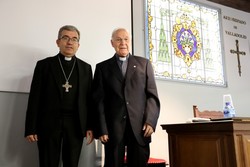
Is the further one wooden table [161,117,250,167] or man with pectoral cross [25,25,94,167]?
man with pectoral cross [25,25,94,167]

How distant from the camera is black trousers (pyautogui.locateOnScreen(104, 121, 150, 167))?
1.46m

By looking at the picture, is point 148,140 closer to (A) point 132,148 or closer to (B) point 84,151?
(A) point 132,148

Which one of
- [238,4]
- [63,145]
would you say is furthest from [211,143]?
[238,4]

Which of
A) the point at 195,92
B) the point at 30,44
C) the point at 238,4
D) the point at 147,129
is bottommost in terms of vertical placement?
the point at 147,129

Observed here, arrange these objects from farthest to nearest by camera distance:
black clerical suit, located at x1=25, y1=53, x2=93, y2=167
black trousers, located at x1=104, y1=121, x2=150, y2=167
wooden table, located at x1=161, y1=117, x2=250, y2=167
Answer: black clerical suit, located at x1=25, y1=53, x2=93, y2=167 → black trousers, located at x1=104, y1=121, x2=150, y2=167 → wooden table, located at x1=161, y1=117, x2=250, y2=167

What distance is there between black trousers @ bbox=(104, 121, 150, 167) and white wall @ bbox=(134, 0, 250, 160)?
1526 mm

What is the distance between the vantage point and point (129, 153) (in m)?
1.50

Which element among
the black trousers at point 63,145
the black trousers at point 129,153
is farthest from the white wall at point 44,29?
the black trousers at point 129,153

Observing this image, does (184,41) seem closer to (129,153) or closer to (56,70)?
(56,70)

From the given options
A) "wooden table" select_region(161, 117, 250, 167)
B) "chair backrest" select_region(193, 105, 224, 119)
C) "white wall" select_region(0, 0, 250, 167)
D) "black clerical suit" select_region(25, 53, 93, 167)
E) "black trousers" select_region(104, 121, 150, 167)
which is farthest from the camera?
"chair backrest" select_region(193, 105, 224, 119)

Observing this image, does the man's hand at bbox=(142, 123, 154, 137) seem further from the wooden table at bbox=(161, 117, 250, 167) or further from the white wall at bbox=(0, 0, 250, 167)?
the white wall at bbox=(0, 0, 250, 167)

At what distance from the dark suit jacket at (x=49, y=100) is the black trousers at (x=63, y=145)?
39 millimetres

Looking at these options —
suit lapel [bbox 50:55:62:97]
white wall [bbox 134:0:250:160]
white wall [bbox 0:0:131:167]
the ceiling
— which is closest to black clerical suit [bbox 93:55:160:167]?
suit lapel [bbox 50:55:62:97]

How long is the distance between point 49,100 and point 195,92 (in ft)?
7.57
